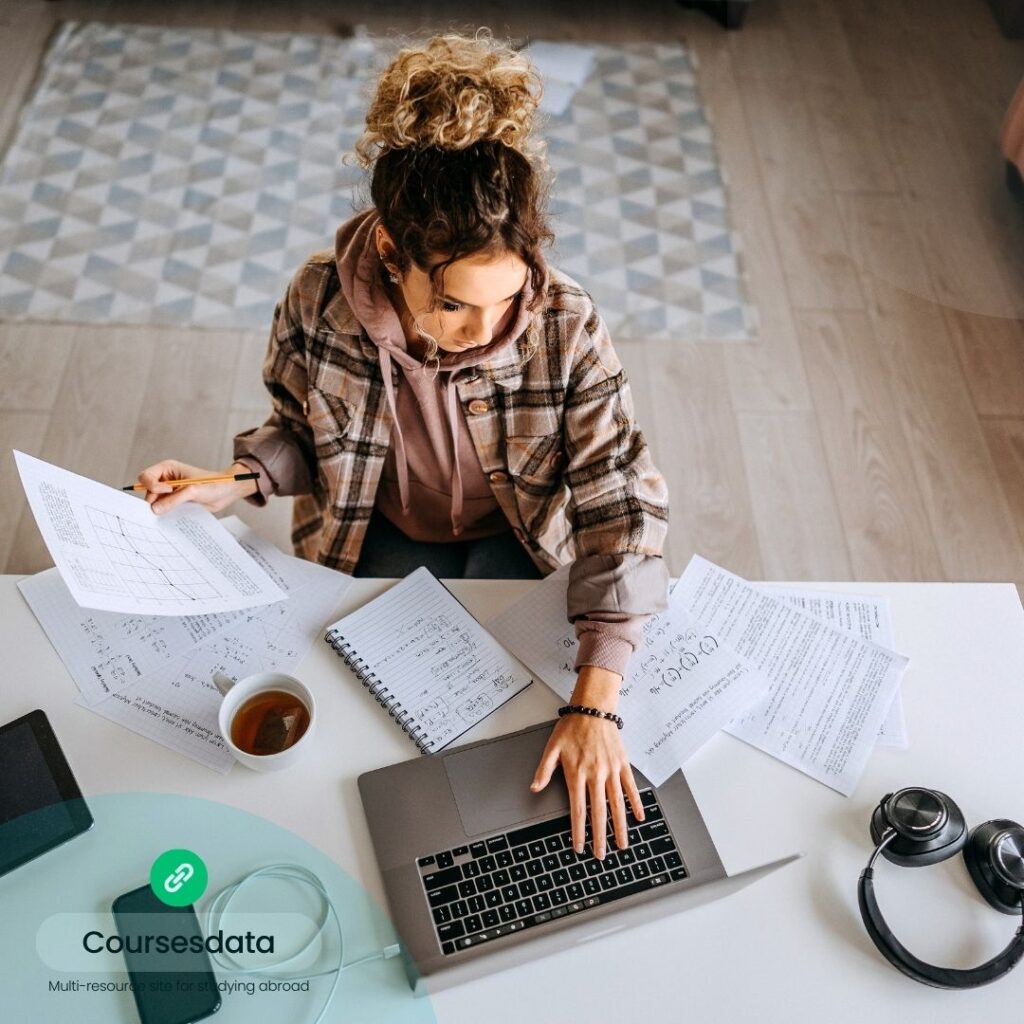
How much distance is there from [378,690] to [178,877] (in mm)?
239

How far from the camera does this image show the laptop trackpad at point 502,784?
0.88 m

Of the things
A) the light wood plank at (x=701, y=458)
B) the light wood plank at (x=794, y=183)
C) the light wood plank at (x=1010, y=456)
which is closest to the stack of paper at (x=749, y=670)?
the light wood plank at (x=701, y=458)

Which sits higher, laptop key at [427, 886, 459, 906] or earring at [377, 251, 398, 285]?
earring at [377, 251, 398, 285]

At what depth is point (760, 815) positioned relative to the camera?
90 centimetres

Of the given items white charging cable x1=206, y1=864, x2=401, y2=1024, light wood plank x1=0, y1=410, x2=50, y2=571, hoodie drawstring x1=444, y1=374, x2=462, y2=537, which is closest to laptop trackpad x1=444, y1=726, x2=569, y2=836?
white charging cable x1=206, y1=864, x2=401, y2=1024

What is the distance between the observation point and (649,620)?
102cm

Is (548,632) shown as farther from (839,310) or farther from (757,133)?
(757,133)

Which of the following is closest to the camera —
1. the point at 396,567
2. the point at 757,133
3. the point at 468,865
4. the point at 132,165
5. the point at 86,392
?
the point at 468,865

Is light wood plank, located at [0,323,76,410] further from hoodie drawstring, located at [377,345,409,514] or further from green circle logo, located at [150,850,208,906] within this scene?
green circle logo, located at [150,850,208,906]

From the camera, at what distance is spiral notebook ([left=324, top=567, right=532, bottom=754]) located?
938mm

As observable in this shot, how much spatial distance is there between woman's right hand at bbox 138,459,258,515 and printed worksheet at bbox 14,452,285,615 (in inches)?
0.5

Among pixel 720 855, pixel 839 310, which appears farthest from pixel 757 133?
pixel 720 855

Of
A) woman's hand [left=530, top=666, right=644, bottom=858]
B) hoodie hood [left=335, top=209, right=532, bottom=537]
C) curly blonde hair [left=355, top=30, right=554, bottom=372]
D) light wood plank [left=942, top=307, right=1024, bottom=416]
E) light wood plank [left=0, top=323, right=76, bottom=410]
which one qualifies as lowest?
light wood plank [left=0, top=323, right=76, bottom=410]

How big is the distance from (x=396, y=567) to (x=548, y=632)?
359 mm
